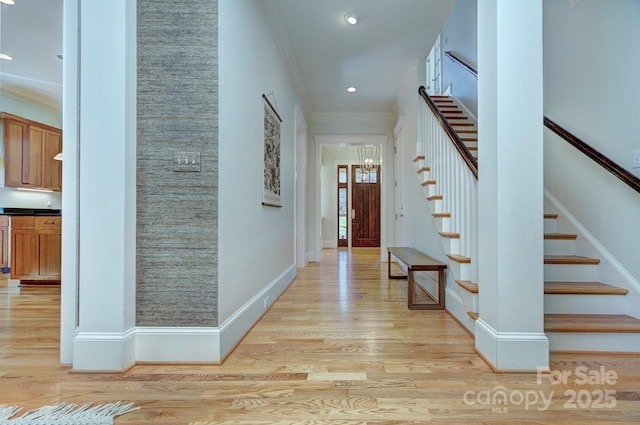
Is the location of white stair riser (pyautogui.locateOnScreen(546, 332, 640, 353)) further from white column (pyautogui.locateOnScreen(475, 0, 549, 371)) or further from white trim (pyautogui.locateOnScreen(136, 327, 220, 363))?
white trim (pyautogui.locateOnScreen(136, 327, 220, 363))

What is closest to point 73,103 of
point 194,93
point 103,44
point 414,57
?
point 103,44

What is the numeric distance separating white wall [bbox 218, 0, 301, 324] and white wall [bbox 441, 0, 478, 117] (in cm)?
286

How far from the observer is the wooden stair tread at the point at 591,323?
188 centimetres

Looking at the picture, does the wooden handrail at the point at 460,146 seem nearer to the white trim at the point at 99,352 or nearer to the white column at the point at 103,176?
the white column at the point at 103,176

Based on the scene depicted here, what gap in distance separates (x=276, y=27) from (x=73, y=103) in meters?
2.07

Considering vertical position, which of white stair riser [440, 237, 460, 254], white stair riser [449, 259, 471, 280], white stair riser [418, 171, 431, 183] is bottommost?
white stair riser [449, 259, 471, 280]

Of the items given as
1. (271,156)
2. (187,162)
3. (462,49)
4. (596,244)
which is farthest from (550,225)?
(462,49)

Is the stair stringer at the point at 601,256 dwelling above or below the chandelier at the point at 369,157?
below

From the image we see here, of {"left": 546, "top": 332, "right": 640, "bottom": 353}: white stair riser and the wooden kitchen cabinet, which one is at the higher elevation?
the wooden kitchen cabinet

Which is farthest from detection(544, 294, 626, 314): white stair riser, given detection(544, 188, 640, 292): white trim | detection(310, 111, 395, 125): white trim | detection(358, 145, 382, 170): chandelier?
detection(358, 145, 382, 170): chandelier

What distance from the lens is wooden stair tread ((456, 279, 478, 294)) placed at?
2226 mm

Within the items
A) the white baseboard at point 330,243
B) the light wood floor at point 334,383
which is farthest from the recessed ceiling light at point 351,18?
the white baseboard at point 330,243

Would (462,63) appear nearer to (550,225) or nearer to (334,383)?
(550,225)

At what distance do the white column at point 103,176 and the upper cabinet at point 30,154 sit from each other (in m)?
4.39
